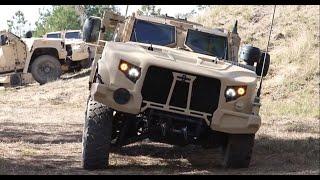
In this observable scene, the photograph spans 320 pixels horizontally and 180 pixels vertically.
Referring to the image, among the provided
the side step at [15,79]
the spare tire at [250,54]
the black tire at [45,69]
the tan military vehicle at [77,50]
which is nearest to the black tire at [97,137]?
the spare tire at [250,54]

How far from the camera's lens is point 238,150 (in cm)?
675

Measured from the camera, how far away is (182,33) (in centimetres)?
815

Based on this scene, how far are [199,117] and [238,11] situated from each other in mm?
16968

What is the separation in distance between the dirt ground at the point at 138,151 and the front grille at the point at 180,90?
771 mm

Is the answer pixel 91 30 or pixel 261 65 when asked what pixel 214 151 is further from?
pixel 91 30

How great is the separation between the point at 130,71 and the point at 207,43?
2.19 metres

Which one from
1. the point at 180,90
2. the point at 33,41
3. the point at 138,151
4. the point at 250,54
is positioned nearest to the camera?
the point at 180,90

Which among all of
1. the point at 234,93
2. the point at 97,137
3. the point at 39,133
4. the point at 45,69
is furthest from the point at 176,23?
the point at 45,69

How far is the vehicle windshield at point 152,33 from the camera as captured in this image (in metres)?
7.88

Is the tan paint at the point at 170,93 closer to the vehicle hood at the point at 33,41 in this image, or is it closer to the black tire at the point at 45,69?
the vehicle hood at the point at 33,41

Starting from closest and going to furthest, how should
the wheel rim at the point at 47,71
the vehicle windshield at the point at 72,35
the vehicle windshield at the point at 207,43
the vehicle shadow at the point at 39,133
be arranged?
the vehicle windshield at the point at 207,43
the vehicle shadow at the point at 39,133
the wheel rim at the point at 47,71
the vehicle windshield at the point at 72,35

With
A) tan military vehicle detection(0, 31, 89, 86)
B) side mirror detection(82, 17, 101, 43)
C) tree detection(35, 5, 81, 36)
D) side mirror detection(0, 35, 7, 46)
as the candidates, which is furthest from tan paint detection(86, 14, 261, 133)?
tree detection(35, 5, 81, 36)
